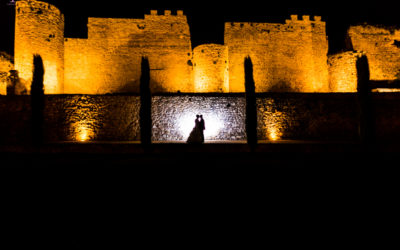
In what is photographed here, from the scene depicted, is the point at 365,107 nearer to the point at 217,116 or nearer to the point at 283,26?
the point at 217,116

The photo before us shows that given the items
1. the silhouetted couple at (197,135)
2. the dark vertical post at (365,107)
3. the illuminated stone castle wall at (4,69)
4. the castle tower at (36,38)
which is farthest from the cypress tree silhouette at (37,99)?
the dark vertical post at (365,107)

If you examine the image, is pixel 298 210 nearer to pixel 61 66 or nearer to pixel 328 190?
pixel 328 190

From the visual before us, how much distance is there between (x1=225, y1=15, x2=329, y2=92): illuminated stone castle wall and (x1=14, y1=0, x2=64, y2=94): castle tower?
10102 mm

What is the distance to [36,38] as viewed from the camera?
1277 centimetres

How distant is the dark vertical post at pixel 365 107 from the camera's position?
855cm

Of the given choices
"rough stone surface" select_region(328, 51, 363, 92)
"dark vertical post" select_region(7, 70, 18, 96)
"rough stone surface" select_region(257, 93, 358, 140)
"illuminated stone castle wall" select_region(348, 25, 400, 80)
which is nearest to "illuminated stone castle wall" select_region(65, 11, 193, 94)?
"dark vertical post" select_region(7, 70, 18, 96)

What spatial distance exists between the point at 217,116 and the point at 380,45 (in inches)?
533

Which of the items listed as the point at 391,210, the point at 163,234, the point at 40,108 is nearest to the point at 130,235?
the point at 163,234

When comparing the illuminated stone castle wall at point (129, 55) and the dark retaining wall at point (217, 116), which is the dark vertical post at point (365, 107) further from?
the illuminated stone castle wall at point (129, 55)

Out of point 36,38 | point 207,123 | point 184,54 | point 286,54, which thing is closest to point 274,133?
point 207,123

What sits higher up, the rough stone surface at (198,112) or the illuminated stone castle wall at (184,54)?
the illuminated stone castle wall at (184,54)

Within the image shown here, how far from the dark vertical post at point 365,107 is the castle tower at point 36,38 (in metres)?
14.2

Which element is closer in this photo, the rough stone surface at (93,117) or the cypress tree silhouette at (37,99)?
the cypress tree silhouette at (37,99)

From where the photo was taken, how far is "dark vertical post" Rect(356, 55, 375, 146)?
8547 mm
